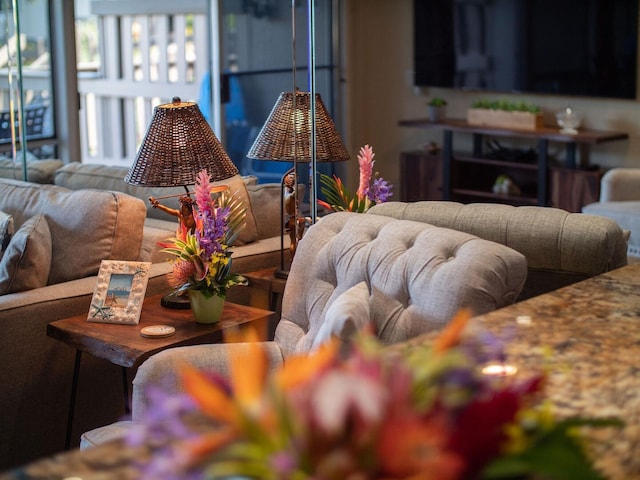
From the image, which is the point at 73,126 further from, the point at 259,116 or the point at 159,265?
the point at 159,265

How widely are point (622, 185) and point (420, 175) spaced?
1995 mm

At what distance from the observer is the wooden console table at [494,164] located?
6.10m

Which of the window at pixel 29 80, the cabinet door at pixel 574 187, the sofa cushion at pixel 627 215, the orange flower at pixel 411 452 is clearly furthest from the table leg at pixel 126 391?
the cabinet door at pixel 574 187

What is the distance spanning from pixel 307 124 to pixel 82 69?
16.6ft

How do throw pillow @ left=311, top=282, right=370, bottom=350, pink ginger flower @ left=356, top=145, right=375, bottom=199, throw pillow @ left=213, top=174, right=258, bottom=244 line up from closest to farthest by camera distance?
throw pillow @ left=311, top=282, right=370, bottom=350, pink ginger flower @ left=356, top=145, right=375, bottom=199, throw pillow @ left=213, top=174, right=258, bottom=244

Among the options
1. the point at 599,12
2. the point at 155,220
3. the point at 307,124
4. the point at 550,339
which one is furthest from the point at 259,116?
the point at 550,339

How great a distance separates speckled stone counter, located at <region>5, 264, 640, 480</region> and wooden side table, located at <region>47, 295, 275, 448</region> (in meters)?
1.22

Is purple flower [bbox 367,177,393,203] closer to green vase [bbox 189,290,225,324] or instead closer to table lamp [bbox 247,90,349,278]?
table lamp [bbox 247,90,349,278]

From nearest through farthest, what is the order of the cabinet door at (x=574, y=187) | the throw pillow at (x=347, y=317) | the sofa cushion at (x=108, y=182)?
the throw pillow at (x=347, y=317), the sofa cushion at (x=108, y=182), the cabinet door at (x=574, y=187)

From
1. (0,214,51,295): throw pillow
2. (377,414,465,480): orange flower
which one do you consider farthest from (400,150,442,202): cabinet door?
(377,414,465,480): orange flower

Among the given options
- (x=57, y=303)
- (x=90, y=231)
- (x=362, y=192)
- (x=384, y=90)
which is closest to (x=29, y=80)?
(x=384, y=90)

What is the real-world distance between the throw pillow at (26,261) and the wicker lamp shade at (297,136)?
2.49ft

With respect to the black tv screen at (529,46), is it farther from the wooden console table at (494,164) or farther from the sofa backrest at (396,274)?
the sofa backrest at (396,274)

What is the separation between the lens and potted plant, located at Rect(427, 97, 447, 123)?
683 cm
